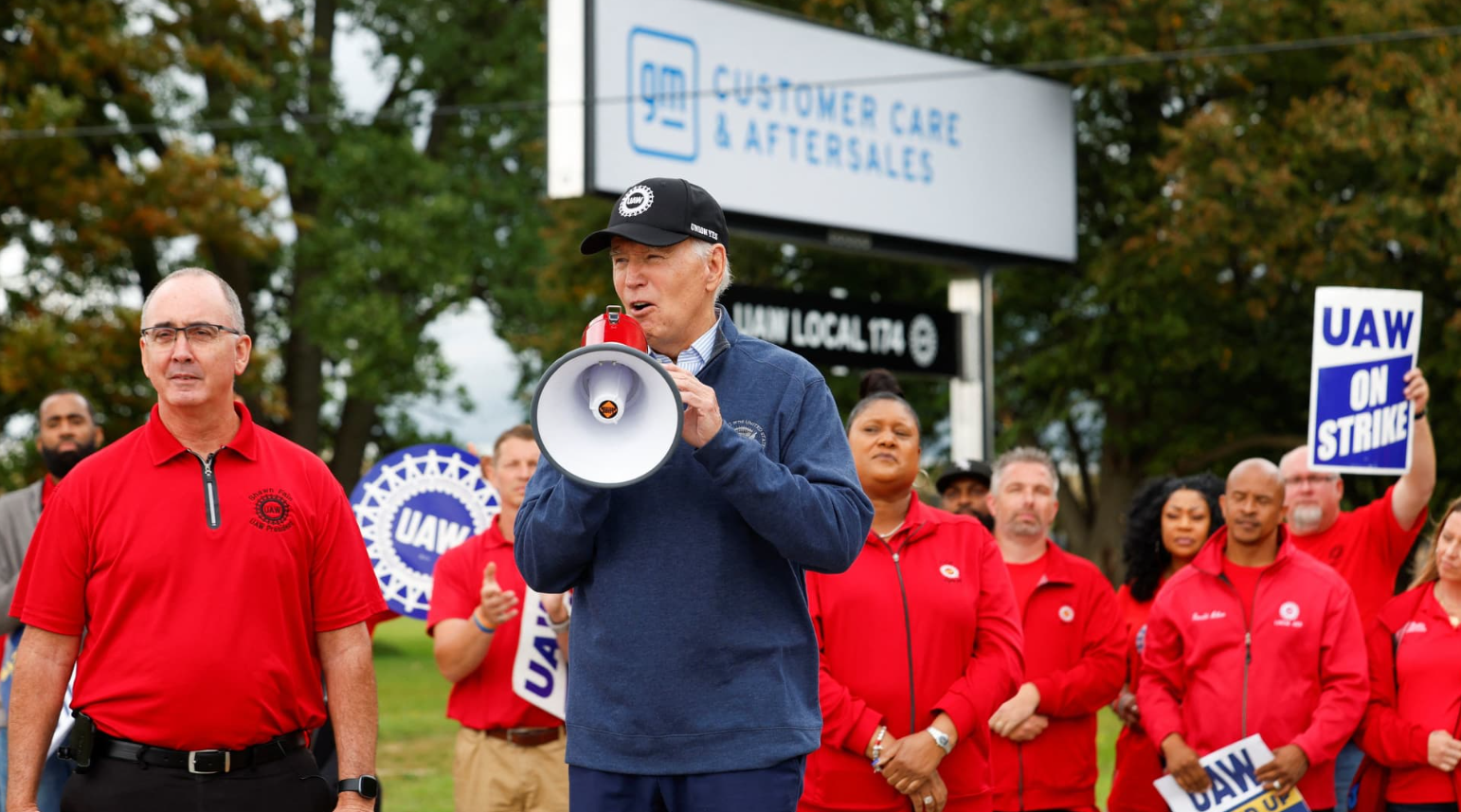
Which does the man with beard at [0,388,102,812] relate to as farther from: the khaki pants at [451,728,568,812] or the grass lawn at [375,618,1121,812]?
the grass lawn at [375,618,1121,812]

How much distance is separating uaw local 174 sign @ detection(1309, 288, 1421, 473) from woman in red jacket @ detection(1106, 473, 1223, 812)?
0.54 metres

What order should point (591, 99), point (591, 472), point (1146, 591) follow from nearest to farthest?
1. point (591, 472)
2. point (1146, 591)
3. point (591, 99)

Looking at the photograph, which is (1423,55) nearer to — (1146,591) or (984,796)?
(1146,591)

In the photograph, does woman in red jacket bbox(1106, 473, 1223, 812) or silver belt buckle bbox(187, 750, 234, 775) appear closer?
silver belt buckle bbox(187, 750, 234, 775)

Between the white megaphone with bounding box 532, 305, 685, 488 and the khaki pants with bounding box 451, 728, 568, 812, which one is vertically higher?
the white megaphone with bounding box 532, 305, 685, 488

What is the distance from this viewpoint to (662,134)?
10961mm

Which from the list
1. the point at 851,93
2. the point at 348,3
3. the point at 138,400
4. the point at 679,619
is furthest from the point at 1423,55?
the point at 348,3

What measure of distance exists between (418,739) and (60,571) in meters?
11.6

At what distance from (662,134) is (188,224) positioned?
12.1m

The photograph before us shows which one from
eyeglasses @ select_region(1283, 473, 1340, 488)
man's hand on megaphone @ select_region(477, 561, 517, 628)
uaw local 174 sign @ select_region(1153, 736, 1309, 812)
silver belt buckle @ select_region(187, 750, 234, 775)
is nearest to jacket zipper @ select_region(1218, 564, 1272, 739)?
uaw local 174 sign @ select_region(1153, 736, 1309, 812)

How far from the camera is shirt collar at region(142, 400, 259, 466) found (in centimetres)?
392

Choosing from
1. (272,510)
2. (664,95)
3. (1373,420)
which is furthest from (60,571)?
(664,95)

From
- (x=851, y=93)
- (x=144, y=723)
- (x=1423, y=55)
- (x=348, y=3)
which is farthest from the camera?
(x=348, y=3)

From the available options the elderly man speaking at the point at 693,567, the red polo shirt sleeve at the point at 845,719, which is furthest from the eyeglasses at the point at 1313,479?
the elderly man speaking at the point at 693,567
